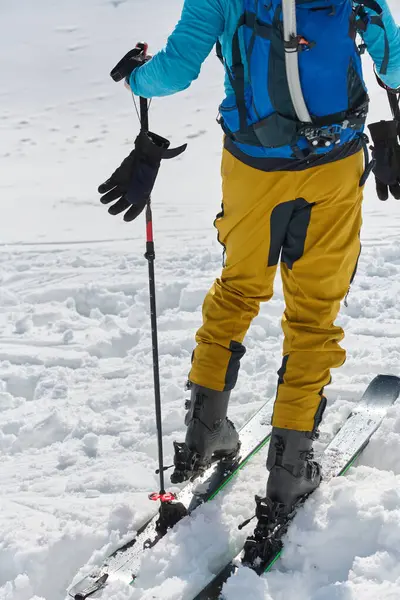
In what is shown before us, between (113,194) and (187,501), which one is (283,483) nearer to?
(187,501)

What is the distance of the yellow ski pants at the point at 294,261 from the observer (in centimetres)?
246

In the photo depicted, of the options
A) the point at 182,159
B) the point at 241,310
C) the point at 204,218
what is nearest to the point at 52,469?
the point at 241,310

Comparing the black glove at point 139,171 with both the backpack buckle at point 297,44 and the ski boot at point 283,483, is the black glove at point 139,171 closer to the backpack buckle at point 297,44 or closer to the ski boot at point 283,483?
the backpack buckle at point 297,44

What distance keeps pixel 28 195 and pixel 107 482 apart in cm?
564

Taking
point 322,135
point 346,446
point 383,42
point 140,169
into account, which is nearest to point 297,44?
point 322,135

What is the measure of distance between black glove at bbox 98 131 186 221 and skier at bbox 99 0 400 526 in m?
0.05

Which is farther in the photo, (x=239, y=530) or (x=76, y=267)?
(x=76, y=267)

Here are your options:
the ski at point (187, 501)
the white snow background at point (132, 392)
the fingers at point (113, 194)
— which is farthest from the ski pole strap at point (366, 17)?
the ski at point (187, 501)

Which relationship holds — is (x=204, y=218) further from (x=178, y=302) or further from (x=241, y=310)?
(x=241, y=310)

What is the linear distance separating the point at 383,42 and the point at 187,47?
2.26 feet

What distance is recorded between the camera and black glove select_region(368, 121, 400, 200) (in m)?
2.85

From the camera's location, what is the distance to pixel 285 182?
2.44 meters

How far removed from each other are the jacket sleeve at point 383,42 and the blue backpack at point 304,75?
1.0 inches

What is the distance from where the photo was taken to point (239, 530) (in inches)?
104
